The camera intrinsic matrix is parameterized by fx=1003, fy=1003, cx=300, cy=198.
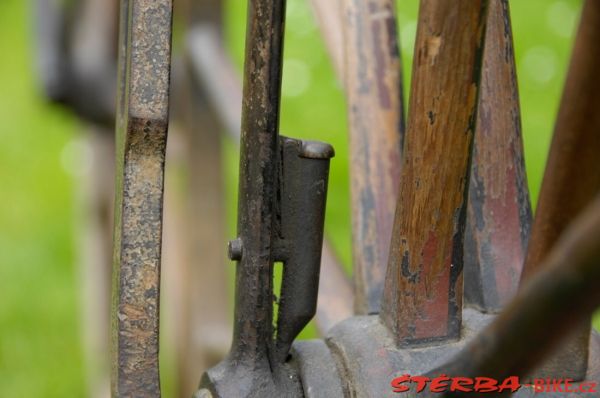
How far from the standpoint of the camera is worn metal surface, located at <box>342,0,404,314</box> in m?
1.12

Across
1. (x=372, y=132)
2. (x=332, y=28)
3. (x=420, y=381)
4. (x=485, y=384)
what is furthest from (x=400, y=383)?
(x=332, y=28)

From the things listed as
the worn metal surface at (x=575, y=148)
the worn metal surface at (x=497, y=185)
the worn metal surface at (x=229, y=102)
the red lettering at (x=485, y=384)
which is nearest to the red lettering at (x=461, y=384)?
the red lettering at (x=485, y=384)

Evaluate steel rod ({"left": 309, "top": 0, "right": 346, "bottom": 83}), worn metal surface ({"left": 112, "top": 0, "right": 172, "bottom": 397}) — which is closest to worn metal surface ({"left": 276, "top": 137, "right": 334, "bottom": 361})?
worn metal surface ({"left": 112, "top": 0, "right": 172, "bottom": 397})

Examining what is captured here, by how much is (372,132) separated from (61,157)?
315 cm

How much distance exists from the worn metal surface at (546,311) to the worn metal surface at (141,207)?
1.03ft

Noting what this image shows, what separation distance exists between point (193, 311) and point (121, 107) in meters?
1.31

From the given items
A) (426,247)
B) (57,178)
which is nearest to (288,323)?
(426,247)

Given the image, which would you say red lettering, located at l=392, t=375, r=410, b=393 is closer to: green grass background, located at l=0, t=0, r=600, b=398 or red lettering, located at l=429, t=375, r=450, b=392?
red lettering, located at l=429, t=375, r=450, b=392

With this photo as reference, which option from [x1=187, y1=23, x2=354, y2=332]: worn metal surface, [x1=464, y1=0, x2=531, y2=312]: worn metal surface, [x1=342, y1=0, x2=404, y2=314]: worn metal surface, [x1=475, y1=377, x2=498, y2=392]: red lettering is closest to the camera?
[x1=475, y1=377, x2=498, y2=392]: red lettering

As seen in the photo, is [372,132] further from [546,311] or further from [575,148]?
[546,311]

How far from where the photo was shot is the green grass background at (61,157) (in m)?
2.98

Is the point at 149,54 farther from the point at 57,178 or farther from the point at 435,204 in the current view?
the point at 57,178

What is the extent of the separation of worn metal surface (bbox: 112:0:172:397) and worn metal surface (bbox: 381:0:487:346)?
22 centimetres

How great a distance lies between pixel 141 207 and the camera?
3.02 feet
